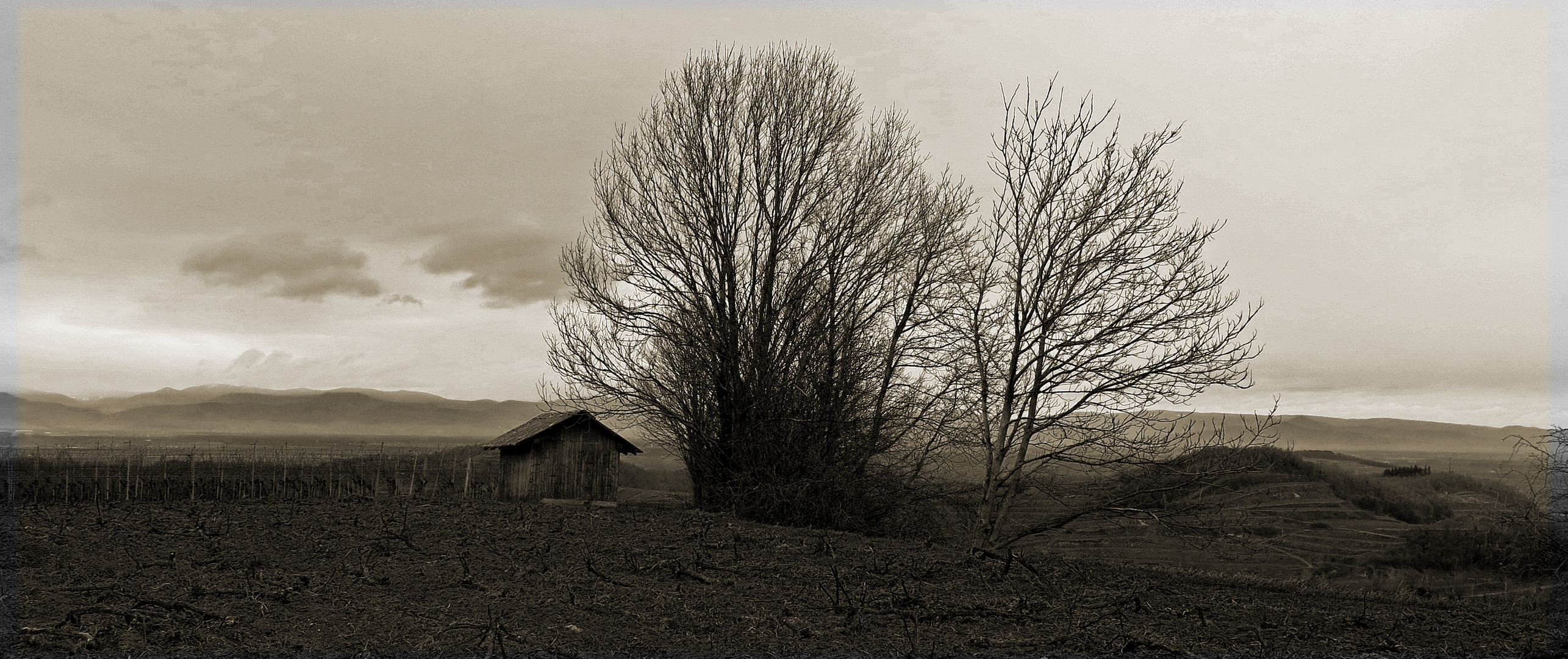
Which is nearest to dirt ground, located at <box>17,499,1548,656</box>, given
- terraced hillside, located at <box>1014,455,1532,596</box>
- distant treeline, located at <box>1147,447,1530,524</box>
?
terraced hillside, located at <box>1014,455,1532,596</box>

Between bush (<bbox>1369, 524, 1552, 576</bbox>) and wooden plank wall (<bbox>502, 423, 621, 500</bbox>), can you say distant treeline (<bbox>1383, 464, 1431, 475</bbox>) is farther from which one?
wooden plank wall (<bbox>502, 423, 621, 500</bbox>)

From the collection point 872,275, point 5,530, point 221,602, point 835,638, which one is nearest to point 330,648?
point 221,602

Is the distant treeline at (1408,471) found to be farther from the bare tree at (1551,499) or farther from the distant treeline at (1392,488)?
the bare tree at (1551,499)

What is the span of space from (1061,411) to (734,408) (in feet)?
17.6

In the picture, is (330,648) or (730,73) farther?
(730,73)

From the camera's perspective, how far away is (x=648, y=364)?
14664mm

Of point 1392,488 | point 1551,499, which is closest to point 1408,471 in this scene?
point 1392,488

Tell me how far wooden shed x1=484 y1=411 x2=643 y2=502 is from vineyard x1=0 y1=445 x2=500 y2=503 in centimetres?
109

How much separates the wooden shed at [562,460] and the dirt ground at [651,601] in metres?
10.9

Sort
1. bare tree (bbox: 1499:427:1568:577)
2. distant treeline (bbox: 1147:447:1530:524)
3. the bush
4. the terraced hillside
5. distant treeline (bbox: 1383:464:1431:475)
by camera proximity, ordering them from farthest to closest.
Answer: distant treeline (bbox: 1383:464:1431:475), distant treeline (bbox: 1147:447:1530:524), the bush, the terraced hillside, bare tree (bbox: 1499:427:1568:577)

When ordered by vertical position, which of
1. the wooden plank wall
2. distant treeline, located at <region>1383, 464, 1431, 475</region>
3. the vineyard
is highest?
the wooden plank wall

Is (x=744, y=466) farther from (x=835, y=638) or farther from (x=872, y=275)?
(x=835, y=638)

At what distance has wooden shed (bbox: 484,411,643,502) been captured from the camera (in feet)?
68.6

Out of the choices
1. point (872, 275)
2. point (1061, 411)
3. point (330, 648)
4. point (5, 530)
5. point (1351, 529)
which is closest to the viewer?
point (330, 648)
